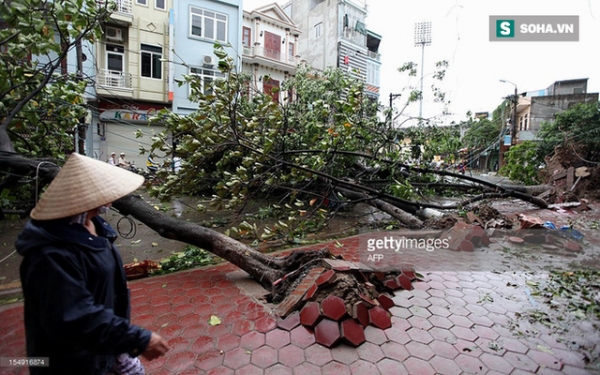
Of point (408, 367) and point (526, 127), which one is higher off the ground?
point (526, 127)

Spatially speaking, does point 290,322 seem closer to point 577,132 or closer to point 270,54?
point 577,132

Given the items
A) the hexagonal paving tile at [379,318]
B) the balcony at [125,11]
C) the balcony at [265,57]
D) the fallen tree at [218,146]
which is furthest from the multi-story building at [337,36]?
the hexagonal paving tile at [379,318]

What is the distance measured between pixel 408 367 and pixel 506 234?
5.02 meters

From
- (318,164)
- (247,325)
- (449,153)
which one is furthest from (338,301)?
(449,153)

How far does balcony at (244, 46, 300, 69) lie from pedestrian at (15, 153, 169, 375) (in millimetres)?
20549

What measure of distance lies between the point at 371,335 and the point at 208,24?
20.1 metres

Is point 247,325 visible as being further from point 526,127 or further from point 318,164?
point 526,127

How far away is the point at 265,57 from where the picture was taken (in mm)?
20734

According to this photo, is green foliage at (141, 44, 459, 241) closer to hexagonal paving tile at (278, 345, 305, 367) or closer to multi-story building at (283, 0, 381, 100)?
hexagonal paving tile at (278, 345, 305, 367)

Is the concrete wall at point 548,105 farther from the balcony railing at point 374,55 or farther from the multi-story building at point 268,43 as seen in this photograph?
the multi-story building at point 268,43

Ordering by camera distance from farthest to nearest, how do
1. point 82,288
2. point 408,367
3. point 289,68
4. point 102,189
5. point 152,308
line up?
point 289,68 → point 152,308 → point 408,367 → point 102,189 → point 82,288

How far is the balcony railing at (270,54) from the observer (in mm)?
20531

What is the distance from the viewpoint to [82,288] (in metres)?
1.31

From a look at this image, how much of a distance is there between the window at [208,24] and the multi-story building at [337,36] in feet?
25.4
